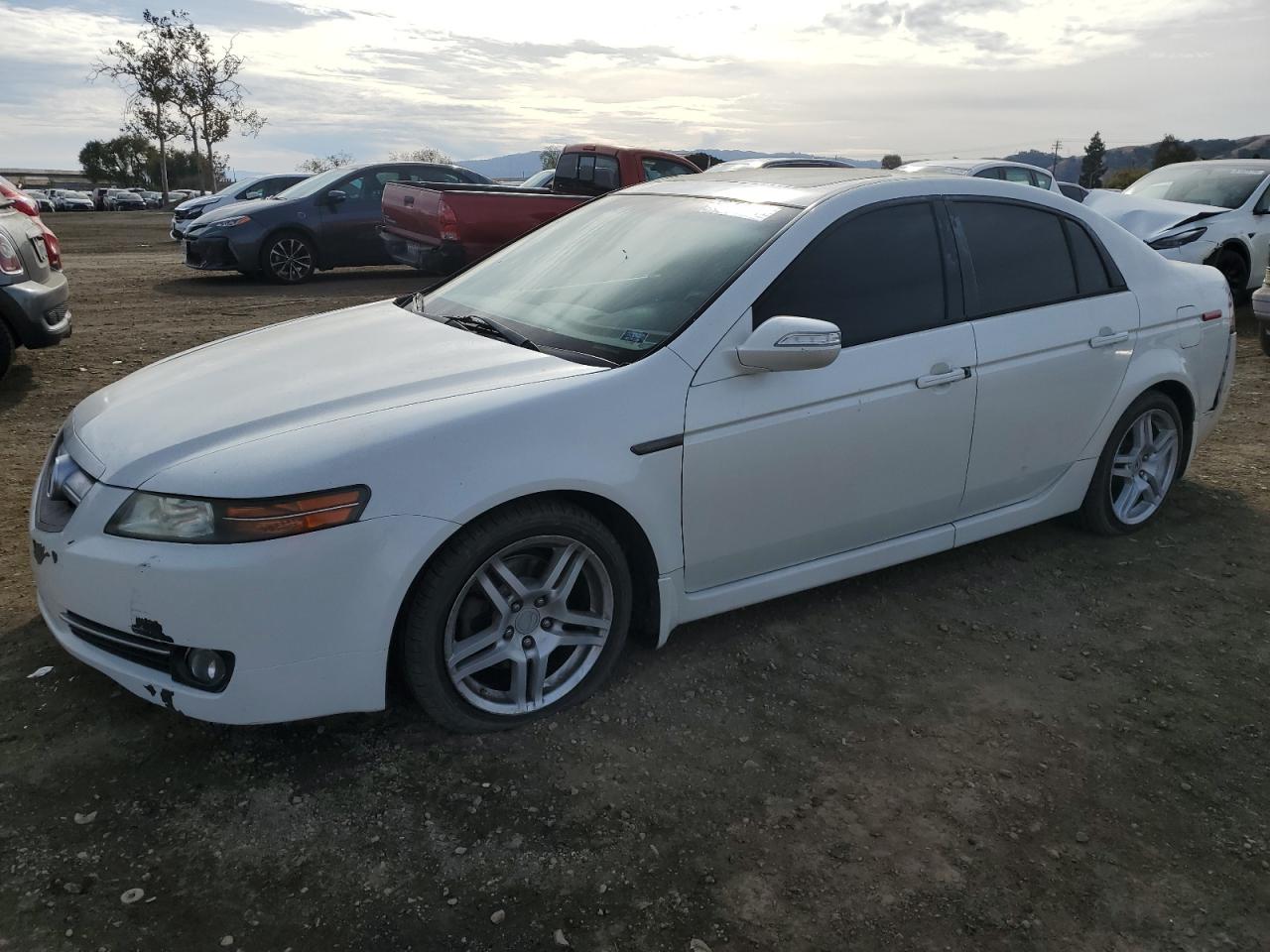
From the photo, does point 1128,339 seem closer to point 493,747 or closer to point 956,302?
point 956,302

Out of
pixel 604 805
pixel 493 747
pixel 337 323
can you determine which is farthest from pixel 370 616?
pixel 337 323

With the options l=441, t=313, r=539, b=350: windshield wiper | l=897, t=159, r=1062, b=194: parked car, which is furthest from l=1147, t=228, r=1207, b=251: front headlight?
l=441, t=313, r=539, b=350: windshield wiper

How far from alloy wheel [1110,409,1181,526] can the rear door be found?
1.39 ft

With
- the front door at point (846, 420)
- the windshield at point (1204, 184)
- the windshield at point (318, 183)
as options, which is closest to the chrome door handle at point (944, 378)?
the front door at point (846, 420)

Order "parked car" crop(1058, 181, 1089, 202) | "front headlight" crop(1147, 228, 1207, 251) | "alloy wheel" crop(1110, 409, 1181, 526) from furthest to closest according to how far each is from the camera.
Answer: "parked car" crop(1058, 181, 1089, 202)
"front headlight" crop(1147, 228, 1207, 251)
"alloy wheel" crop(1110, 409, 1181, 526)

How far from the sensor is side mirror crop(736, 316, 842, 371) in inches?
124

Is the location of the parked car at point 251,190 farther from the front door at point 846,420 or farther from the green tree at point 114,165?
the green tree at point 114,165

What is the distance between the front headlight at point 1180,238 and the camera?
10617 millimetres

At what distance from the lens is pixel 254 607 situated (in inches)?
104

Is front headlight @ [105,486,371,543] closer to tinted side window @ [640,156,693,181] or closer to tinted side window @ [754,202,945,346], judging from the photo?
tinted side window @ [754,202,945,346]

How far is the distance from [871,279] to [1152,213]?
904 centimetres

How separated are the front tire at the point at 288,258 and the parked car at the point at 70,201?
48938mm

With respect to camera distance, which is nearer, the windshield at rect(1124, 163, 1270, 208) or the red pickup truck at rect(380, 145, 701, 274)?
the red pickup truck at rect(380, 145, 701, 274)

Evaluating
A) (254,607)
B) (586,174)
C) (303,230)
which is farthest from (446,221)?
(254,607)
